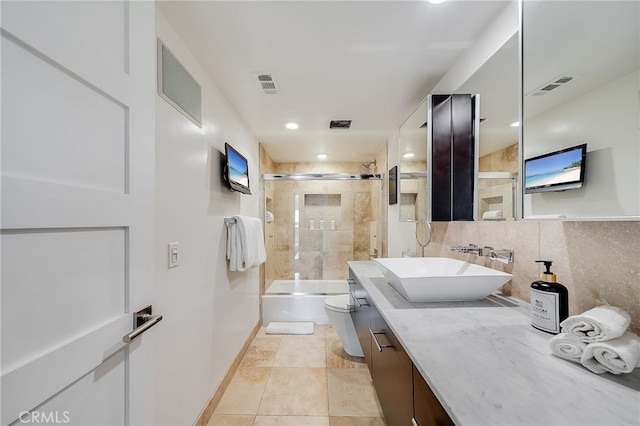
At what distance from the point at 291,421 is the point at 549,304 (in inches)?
62.4

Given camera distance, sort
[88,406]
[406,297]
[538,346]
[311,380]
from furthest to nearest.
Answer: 1. [311,380]
2. [406,297]
3. [538,346]
4. [88,406]

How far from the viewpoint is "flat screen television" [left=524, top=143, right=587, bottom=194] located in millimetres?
780

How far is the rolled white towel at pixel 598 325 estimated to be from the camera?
67cm

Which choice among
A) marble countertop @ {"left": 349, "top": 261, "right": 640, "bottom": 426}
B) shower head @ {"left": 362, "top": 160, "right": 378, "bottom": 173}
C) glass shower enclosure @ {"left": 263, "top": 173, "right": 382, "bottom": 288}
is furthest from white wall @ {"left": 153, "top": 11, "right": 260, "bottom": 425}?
shower head @ {"left": 362, "top": 160, "right": 378, "bottom": 173}

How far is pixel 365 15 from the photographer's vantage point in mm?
1171

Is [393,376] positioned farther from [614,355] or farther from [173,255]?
[173,255]

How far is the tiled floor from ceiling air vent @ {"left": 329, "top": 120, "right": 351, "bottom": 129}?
2256mm

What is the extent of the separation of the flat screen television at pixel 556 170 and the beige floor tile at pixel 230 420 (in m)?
1.99

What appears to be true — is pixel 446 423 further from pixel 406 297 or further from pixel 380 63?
pixel 380 63

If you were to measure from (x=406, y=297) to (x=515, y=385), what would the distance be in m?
0.65

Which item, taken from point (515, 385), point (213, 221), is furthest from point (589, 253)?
point (213, 221)

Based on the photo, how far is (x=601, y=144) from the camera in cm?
72

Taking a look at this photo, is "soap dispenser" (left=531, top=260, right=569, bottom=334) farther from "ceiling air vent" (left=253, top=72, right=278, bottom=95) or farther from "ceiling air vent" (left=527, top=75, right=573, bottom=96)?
"ceiling air vent" (left=253, top=72, right=278, bottom=95)

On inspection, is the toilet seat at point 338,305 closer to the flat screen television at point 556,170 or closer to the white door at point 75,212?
the white door at point 75,212
